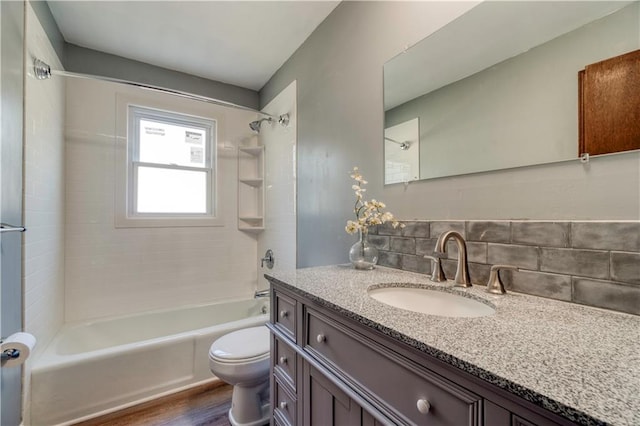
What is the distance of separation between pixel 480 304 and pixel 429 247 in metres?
0.35

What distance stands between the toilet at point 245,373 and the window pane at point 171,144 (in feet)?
6.16

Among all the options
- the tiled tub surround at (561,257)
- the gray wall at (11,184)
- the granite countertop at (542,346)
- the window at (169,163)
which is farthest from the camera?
the window at (169,163)

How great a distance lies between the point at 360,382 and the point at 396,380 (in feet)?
0.47

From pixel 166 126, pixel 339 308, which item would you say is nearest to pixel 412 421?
pixel 339 308

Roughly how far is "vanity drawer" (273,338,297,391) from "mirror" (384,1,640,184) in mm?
938

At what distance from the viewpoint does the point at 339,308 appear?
2.64 ft

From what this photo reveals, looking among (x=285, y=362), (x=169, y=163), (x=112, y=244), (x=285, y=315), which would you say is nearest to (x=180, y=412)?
(x=285, y=362)

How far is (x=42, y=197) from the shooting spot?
1735 millimetres

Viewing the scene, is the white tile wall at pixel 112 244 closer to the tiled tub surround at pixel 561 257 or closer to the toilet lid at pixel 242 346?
the toilet lid at pixel 242 346

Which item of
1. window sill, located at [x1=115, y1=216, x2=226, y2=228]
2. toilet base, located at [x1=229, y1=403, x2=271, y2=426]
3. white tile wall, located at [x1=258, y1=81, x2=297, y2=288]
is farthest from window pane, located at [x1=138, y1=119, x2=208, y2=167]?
toilet base, located at [x1=229, y1=403, x2=271, y2=426]

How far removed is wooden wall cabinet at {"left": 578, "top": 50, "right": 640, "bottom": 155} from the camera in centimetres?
72

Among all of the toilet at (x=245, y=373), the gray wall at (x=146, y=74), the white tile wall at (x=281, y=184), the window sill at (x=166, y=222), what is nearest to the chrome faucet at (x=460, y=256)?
the toilet at (x=245, y=373)

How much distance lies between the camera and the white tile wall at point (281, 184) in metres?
2.38

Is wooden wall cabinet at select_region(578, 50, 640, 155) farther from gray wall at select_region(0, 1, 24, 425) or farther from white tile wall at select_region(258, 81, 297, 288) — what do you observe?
gray wall at select_region(0, 1, 24, 425)
